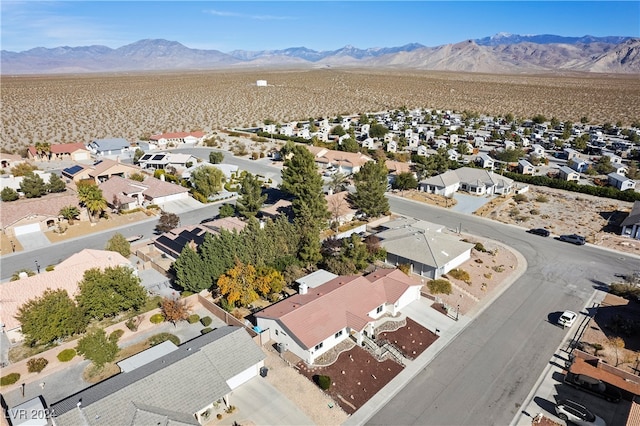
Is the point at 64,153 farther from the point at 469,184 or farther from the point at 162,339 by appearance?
the point at 469,184

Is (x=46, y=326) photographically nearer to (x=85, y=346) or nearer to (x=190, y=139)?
(x=85, y=346)

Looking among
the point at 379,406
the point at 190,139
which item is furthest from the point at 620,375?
the point at 190,139

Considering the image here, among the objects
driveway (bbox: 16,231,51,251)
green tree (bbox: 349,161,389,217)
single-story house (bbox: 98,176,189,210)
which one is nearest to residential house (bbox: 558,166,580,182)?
green tree (bbox: 349,161,389,217)

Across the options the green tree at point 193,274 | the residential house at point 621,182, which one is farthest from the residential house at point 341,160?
the green tree at point 193,274

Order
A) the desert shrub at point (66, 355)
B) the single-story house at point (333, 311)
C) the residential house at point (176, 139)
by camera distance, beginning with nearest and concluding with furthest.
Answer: the desert shrub at point (66, 355)
the single-story house at point (333, 311)
the residential house at point (176, 139)

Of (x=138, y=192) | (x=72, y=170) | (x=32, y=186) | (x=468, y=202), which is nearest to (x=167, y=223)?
(x=138, y=192)

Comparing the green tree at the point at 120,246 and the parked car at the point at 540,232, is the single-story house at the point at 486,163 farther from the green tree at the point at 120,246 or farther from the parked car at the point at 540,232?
the green tree at the point at 120,246
